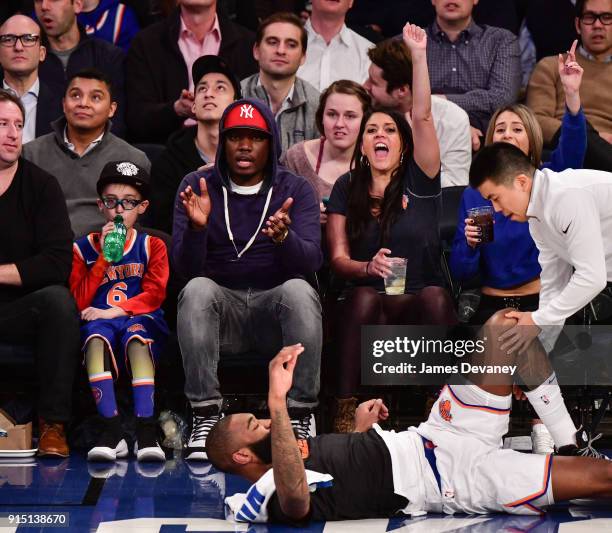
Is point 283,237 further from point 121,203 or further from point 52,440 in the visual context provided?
point 52,440

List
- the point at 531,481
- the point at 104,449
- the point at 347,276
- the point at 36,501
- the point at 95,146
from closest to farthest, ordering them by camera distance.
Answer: the point at 531,481
the point at 36,501
the point at 104,449
the point at 347,276
the point at 95,146

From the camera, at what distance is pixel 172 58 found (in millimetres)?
8336

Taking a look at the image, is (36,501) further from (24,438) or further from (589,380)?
(589,380)

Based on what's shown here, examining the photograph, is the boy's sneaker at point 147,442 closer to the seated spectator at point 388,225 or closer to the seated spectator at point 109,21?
the seated spectator at point 388,225

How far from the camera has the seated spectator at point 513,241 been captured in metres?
6.75

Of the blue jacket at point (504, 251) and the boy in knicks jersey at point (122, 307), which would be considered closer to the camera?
the boy in knicks jersey at point (122, 307)

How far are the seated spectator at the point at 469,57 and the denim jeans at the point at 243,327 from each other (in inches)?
92.8

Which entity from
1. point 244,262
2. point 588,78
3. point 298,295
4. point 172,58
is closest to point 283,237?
point 298,295

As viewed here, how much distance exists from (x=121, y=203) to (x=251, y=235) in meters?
0.72

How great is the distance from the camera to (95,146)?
7.62m

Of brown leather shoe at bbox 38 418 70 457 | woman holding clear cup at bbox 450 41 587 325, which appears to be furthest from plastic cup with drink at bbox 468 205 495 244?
brown leather shoe at bbox 38 418 70 457

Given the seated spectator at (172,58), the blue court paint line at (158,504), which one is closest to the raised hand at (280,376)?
the blue court paint line at (158,504)

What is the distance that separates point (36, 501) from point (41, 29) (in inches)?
142

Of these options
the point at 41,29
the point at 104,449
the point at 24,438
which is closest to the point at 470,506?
the point at 104,449
